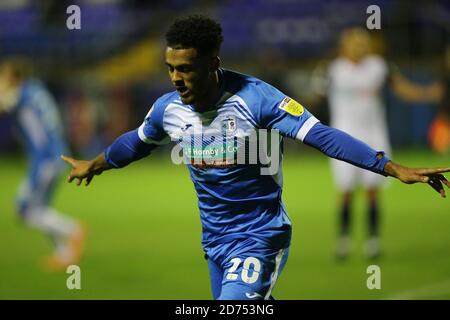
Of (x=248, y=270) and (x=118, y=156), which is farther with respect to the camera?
(x=118, y=156)

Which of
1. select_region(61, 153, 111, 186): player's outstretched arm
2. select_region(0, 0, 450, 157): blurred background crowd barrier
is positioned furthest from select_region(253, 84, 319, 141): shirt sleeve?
select_region(0, 0, 450, 157): blurred background crowd barrier

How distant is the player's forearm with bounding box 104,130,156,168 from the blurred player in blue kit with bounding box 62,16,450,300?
279 mm

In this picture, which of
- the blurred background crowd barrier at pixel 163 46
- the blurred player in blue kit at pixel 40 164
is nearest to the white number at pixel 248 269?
the blurred player in blue kit at pixel 40 164

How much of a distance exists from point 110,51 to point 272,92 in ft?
69.0

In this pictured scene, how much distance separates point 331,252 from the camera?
35.3 feet

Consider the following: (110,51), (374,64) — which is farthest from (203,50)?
(110,51)

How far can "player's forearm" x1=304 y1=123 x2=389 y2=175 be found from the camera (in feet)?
16.3

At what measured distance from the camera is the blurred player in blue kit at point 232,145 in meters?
5.19

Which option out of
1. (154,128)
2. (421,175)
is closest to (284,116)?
(421,175)

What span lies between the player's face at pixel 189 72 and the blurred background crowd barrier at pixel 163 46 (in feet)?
54.2

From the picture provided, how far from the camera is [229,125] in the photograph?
17.7 feet

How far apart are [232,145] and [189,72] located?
0.55m

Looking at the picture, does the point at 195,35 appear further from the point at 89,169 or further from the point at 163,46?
the point at 163,46
